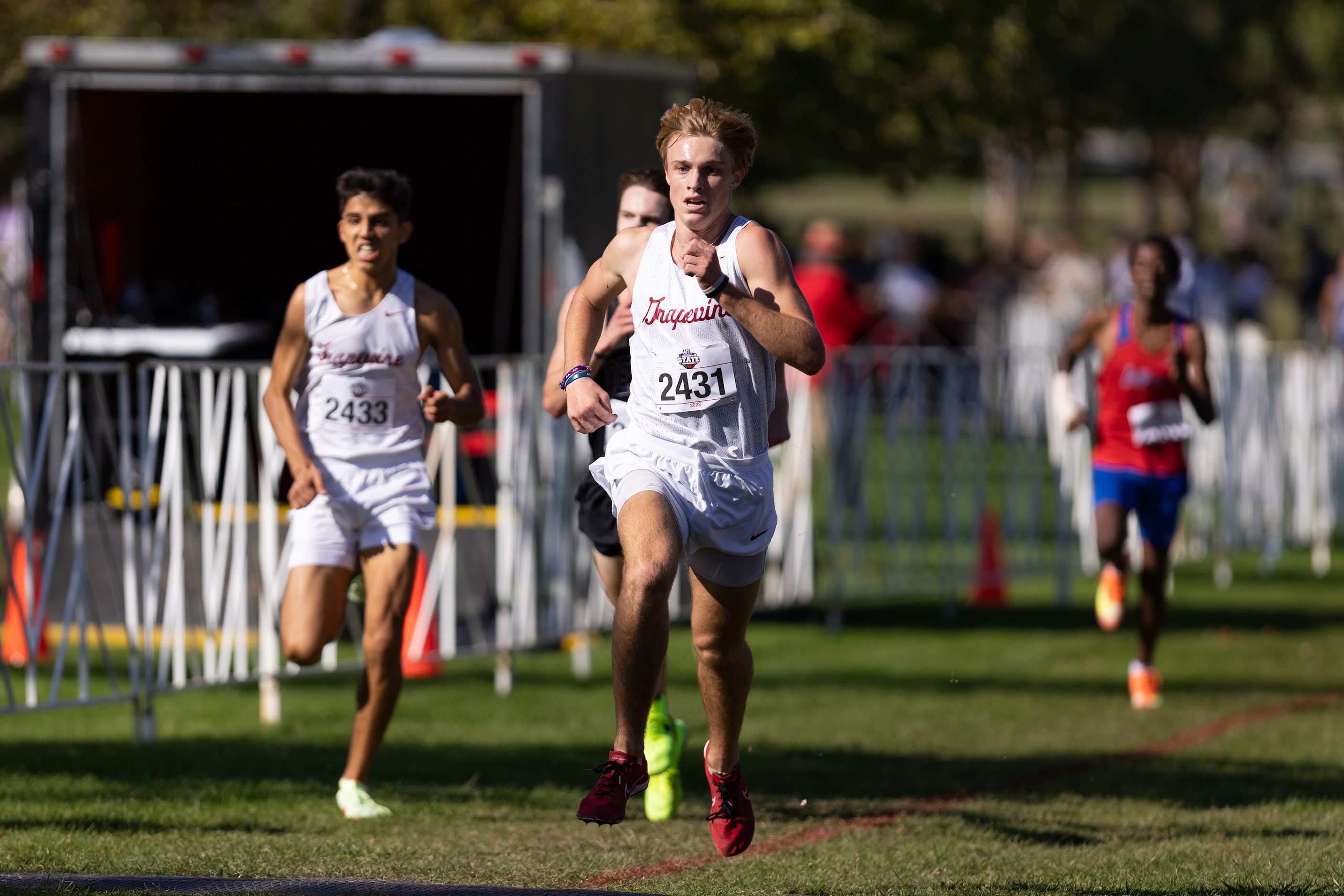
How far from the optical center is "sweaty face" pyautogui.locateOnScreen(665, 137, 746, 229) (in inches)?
227

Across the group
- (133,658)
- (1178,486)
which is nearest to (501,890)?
(133,658)

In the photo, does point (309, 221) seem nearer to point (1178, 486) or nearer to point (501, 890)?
point (1178, 486)

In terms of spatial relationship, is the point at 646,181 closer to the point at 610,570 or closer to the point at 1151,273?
the point at 610,570

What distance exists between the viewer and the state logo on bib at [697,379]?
5.77m

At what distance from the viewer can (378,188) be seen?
23.3 ft

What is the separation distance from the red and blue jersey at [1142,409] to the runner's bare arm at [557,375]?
380cm

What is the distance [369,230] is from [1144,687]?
481 centimetres

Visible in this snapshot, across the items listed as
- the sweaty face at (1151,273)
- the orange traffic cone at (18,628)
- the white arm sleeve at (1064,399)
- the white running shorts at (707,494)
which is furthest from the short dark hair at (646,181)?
the white arm sleeve at (1064,399)

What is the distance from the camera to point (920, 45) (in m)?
19.5

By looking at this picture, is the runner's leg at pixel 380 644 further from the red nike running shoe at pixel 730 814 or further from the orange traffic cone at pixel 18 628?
the orange traffic cone at pixel 18 628

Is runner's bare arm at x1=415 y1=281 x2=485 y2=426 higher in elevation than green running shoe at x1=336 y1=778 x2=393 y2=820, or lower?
higher

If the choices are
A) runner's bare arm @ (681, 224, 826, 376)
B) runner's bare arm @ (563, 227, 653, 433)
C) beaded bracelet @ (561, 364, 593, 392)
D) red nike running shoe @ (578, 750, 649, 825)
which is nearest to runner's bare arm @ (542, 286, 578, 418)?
runner's bare arm @ (563, 227, 653, 433)

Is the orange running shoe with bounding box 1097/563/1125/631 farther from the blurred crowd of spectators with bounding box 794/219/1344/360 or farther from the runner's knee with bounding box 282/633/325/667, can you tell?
the blurred crowd of spectators with bounding box 794/219/1344/360

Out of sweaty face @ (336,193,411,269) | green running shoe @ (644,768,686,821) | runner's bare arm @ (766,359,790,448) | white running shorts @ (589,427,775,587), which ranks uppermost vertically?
sweaty face @ (336,193,411,269)
